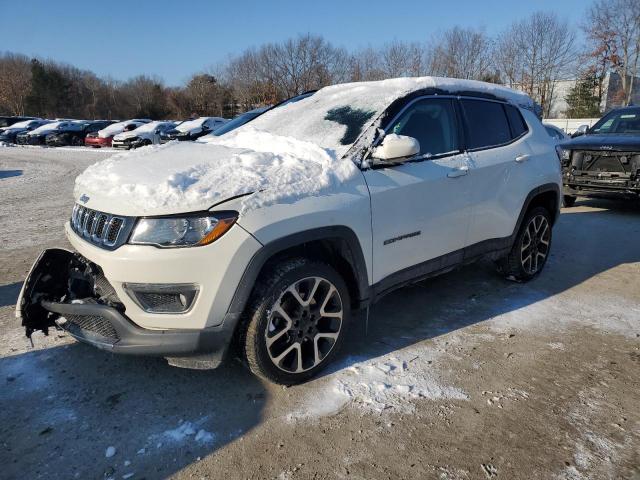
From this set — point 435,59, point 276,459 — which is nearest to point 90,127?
point 435,59

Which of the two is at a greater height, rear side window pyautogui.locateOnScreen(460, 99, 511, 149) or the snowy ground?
rear side window pyautogui.locateOnScreen(460, 99, 511, 149)

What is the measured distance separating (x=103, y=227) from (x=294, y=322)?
1.17 m

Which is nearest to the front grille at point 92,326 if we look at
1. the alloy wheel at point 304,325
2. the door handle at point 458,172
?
the alloy wheel at point 304,325

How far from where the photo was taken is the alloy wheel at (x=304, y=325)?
2766mm

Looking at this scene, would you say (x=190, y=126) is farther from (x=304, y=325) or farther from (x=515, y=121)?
(x=304, y=325)

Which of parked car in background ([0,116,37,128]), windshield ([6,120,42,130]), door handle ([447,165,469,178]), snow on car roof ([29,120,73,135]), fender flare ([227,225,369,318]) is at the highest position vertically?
parked car in background ([0,116,37,128])

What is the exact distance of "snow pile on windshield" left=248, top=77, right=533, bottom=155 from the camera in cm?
328

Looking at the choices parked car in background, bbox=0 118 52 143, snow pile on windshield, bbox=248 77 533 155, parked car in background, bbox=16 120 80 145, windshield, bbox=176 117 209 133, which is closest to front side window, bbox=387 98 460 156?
snow pile on windshield, bbox=248 77 533 155

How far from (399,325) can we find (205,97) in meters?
50.6

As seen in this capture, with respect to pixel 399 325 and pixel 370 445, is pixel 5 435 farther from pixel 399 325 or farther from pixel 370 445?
pixel 399 325

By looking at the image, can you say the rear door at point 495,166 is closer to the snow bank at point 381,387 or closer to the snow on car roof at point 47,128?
the snow bank at point 381,387

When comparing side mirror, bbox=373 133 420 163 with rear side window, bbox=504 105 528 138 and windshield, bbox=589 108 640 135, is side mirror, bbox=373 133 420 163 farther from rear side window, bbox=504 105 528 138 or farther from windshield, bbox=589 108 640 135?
windshield, bbox=589 108 640 135

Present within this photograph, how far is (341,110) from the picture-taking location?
355 centimetres

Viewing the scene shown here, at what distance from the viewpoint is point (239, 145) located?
11.4ft
